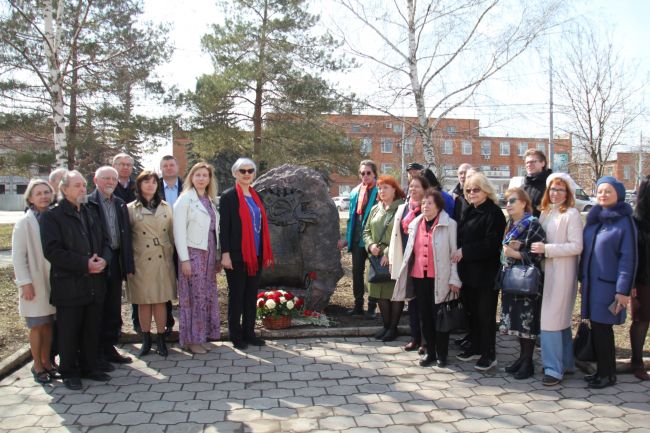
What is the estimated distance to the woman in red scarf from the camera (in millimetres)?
5098

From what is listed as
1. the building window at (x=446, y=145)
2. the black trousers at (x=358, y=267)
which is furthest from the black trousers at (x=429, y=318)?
the building window at (x=446, y=145)

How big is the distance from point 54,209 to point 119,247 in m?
0.84

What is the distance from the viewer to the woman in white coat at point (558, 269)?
13.6 feet

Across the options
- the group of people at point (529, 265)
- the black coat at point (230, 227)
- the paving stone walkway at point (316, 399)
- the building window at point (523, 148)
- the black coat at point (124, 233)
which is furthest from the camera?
the building window at point (523, 148)

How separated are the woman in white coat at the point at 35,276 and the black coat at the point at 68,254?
217 mm

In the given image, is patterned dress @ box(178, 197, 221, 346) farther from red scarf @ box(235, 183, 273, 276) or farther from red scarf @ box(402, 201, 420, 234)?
red scarf @ box(402, 201, 420, 234)

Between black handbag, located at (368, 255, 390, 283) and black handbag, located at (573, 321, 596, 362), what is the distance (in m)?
1.86

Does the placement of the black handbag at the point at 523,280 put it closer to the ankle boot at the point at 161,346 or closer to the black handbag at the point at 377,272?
the black handbag at the point at 377,272

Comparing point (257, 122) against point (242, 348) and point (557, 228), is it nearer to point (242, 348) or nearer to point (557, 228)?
point (242, 348)

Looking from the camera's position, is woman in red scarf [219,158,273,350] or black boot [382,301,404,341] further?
black boot [382,301,404,341]

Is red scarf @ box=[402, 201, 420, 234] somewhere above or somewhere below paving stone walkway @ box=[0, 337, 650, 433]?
above

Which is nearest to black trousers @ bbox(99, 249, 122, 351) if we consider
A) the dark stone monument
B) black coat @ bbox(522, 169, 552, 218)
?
the dark stone monument

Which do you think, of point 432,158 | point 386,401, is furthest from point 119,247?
point 432,158

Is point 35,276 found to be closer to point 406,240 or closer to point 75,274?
point 75,274
